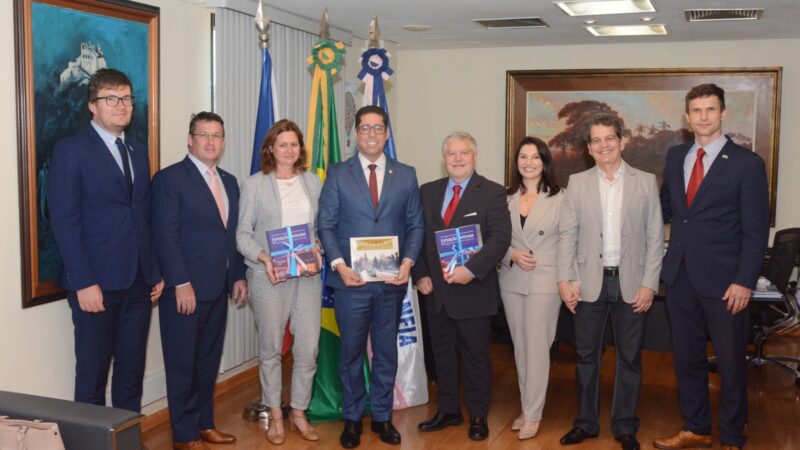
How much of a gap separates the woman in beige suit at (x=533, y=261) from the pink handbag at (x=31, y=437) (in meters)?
2.31

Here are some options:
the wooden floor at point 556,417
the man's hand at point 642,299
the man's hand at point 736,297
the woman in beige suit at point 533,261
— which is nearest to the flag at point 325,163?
the wooden floor at point 556,417

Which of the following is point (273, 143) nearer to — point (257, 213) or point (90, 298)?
point (257, 213)

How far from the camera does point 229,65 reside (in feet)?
16.7

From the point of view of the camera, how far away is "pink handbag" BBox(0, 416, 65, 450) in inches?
98.3

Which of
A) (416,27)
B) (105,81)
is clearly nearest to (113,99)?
(105,81)

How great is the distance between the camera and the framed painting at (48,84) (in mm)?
3533

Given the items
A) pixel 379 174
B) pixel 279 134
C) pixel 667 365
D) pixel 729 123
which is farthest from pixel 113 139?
pixel 729 123

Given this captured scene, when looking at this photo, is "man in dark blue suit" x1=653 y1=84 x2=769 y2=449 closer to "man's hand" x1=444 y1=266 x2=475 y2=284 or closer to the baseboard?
"man's hand" x1=444 y1=266 x2=475 y2=284

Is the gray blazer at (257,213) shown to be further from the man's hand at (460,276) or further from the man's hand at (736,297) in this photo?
the man's hand at (736,297)

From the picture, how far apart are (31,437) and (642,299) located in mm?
2649

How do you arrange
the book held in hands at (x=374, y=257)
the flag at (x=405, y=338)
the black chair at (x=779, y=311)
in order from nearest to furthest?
the book held in hands at (x=374, y=257) → the flag at (x=405, y=338) → the black chair at (x=779, y=311)

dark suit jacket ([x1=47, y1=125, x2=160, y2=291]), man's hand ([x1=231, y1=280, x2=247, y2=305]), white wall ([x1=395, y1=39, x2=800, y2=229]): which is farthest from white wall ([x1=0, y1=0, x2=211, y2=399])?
white wall ([x1=395, y1=39, x2=800, y2=229])

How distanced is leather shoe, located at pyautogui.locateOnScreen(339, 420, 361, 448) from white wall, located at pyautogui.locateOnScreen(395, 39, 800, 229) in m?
4.02

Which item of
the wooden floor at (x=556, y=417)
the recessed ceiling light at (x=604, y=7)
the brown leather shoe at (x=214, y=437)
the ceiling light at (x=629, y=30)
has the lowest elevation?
the wooden floor at (x=556, y=417)
